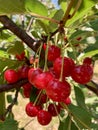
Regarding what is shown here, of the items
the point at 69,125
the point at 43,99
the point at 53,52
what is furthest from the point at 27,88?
the point at 53,52

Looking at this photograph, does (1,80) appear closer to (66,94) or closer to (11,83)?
(11,83)

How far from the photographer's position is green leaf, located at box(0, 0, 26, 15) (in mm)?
938

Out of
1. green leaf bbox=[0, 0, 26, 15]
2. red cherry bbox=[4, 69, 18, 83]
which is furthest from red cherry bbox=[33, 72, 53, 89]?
red cherry bbox=[4, 69, 18, 83]

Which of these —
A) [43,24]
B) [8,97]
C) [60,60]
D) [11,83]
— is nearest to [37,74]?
[60,60]

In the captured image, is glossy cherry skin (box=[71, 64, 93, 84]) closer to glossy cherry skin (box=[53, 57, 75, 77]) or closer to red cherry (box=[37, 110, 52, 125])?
glossy cherry skin (box=[53, 57, 75, 77])

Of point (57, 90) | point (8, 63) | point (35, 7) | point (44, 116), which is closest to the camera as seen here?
point (57, 90)

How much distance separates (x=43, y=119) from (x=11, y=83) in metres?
0.17

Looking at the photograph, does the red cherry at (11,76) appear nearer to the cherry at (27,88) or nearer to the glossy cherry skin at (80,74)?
the cherry at (27,88)

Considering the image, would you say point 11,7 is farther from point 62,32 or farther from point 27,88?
point 27,88

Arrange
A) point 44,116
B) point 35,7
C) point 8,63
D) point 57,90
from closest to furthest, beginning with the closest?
point 57,90, point 35,7, point 44,116, point 8,63

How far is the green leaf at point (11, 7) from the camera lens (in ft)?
3.08

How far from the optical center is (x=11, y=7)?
95 cm

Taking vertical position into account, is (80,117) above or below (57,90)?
below

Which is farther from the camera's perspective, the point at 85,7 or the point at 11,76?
the point at 11,76
